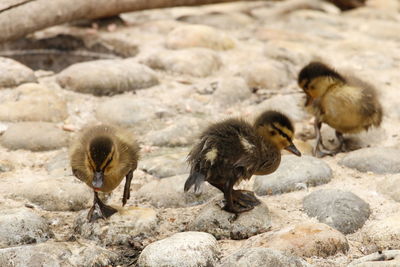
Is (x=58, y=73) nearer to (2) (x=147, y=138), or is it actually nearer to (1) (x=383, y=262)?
(2) (x=147, y=138)

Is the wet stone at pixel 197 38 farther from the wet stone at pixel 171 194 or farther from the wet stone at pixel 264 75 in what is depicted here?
the wet stone at pixel 171 194

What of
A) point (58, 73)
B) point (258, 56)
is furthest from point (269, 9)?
point (58, 73)

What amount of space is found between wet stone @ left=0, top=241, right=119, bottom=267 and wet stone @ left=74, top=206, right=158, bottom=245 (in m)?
0.15

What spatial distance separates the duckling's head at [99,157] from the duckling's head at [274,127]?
2.74 feet

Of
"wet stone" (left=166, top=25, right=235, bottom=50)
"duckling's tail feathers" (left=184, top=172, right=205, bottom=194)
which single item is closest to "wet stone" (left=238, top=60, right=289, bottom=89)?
"wet stone" (left=166, top=25, right=235, bottom=50)

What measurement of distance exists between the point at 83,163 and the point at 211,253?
833 millimetres

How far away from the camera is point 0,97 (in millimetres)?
4828

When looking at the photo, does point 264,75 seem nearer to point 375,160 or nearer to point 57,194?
point 375,160

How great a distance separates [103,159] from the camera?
3.14 metres

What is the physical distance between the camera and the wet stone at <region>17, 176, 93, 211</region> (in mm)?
3555

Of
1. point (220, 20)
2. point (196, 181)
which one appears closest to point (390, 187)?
point (196, 181)

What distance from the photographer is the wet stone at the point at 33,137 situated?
4273mm

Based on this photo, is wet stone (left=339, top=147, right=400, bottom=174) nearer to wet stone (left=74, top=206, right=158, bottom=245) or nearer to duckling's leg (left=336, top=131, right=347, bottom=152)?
duckling's leg (left=336, top=131, right=347, bottom=152)

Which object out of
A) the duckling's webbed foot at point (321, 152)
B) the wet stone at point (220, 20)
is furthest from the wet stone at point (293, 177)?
the wet stone at point (220, 20)
